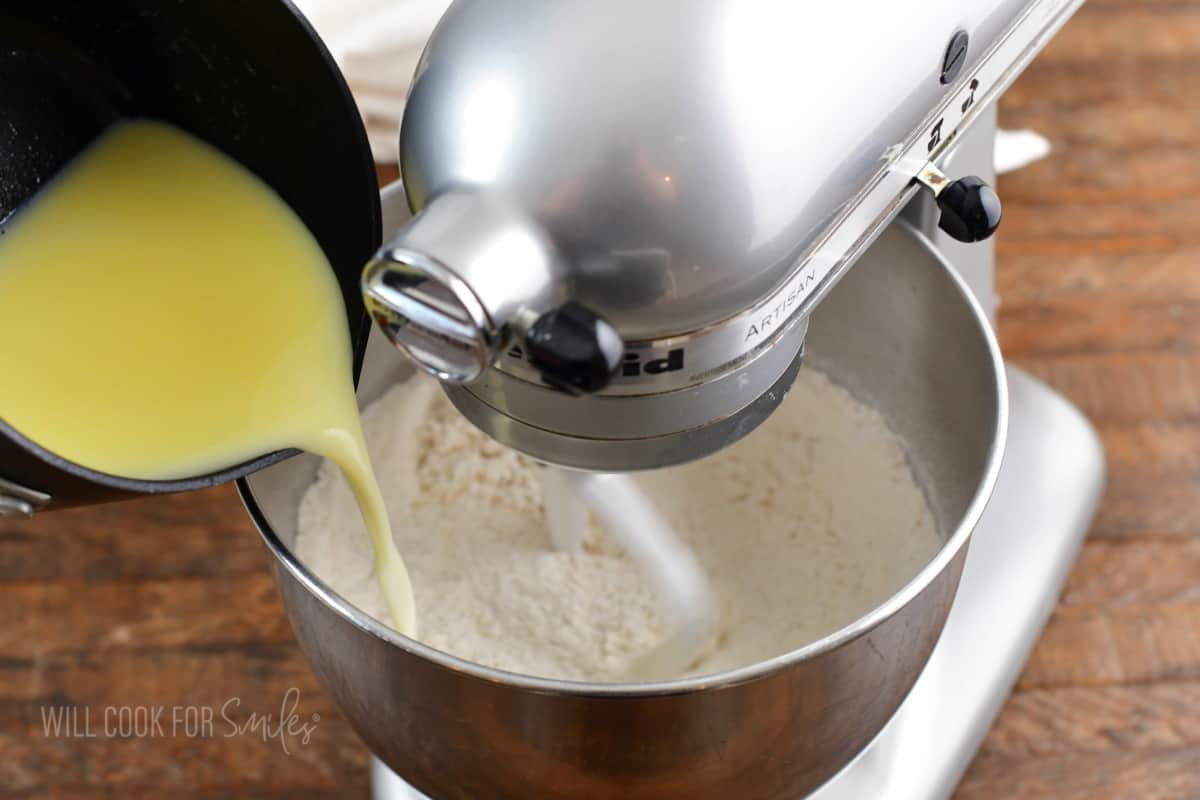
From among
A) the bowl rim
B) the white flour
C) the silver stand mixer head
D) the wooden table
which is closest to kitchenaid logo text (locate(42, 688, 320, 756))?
the wooden table

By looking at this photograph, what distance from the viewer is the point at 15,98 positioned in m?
0.57

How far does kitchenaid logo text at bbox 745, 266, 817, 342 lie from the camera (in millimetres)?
445

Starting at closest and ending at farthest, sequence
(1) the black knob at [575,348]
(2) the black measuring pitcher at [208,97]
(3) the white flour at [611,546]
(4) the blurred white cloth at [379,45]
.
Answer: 1. (1) the black knob at [575,348]
2. (2) the black measuring pitcher at [208,97]
3. (3) the white flour at [611,546]
4. (4) the blurred white cloth at [379,45]

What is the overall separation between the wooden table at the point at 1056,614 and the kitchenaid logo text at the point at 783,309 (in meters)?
0.38

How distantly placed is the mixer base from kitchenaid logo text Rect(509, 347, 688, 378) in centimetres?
35

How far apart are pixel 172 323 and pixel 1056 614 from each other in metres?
0.53

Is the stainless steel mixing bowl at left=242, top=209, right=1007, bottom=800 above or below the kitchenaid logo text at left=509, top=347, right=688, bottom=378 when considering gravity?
below

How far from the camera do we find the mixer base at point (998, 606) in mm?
706

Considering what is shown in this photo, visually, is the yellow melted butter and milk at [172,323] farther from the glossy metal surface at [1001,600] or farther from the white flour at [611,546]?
the glossy metal surface at [1001,600]

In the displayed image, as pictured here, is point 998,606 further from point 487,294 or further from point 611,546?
point 487,294

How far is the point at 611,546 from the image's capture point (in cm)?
76

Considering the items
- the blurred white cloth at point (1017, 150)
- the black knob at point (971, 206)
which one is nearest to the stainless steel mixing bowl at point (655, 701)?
the black knob at point (971, 206)

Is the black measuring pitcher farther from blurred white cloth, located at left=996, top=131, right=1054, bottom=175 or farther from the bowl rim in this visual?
blurred white cloth, located at left=996, top=131, right=1054, bottom=175

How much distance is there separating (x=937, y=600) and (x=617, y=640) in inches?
8.7
